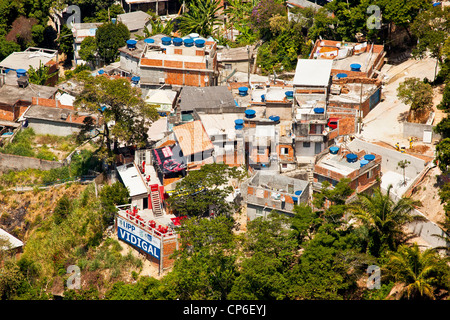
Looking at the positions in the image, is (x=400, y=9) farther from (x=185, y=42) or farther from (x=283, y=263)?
(x=283, y=263)

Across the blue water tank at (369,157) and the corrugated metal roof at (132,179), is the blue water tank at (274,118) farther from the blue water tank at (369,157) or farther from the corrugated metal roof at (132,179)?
the corrugated metal roof at (132,179)

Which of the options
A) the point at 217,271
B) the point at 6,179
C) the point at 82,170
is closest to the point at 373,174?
the point at 217,271

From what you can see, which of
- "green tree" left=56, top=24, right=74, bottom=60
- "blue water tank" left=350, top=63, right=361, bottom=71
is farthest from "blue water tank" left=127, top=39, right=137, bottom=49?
"blue water tank" left=350, top=63, right=361, bottom=71

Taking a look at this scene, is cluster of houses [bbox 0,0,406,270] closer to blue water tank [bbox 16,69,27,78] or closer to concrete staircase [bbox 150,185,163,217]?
concrete staircase [bbox 150,185,163,217]

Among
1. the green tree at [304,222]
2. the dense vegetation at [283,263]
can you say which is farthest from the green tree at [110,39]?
the green tree at [304,222]

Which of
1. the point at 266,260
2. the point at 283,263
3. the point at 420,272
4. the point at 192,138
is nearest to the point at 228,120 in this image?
the point at 192,138
